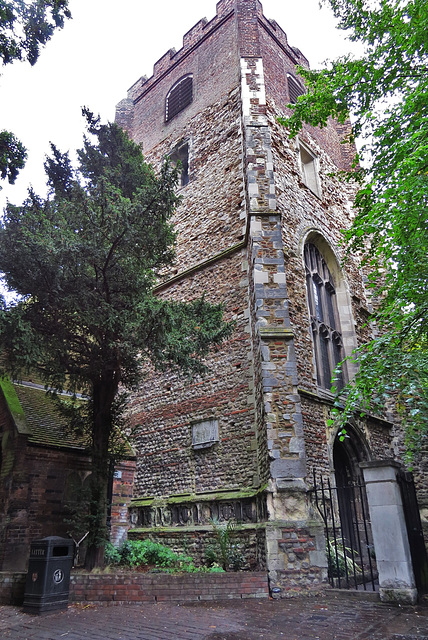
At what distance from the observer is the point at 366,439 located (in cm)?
1176

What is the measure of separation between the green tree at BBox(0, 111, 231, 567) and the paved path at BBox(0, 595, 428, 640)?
7.64ft

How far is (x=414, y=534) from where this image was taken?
22.1 feet

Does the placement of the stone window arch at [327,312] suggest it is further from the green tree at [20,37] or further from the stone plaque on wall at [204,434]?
the green tree at [20,37]

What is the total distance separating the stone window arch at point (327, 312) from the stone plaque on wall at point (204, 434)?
2.94 metres

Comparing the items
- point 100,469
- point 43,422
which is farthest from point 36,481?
point 100,469

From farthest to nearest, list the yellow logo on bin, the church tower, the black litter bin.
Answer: the church tower → the yellow logo on bin → the black litter bin

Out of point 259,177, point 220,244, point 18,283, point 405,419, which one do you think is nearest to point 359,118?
point 259,177

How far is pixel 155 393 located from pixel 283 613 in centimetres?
754

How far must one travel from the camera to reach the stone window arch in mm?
12141

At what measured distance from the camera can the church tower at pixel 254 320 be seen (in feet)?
28.1

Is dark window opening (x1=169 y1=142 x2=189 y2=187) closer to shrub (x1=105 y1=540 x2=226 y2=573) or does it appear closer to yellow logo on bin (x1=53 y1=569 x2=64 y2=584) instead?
shrub (x1=105 y1=540 x2=226 y2=573)

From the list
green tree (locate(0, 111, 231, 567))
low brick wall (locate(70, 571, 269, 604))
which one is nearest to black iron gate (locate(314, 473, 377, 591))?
low brick wall (locate(70, 571, 269, 604))

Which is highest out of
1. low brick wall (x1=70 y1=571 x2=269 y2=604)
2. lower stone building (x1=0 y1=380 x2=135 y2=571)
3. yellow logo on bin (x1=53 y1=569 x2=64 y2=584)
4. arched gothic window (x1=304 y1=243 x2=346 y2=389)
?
arched gothic window (x1=304 y1=243 x2=346 y2=389)

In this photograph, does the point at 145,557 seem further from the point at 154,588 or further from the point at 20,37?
the point at 20,37
